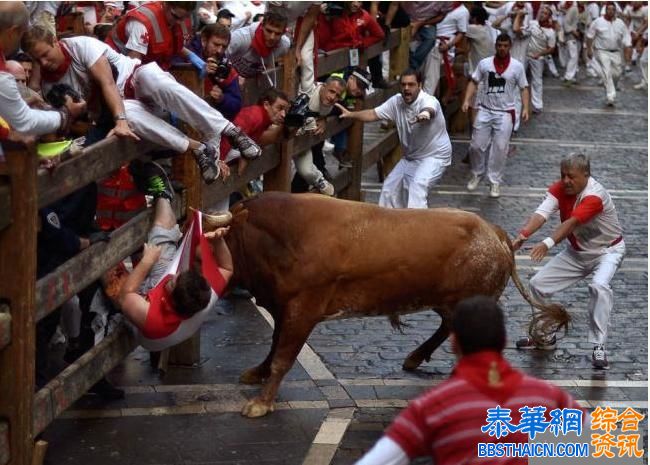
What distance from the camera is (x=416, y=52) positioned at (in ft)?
63.2

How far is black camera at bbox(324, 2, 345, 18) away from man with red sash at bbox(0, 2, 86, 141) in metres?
7.42

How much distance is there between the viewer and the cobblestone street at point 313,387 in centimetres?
788

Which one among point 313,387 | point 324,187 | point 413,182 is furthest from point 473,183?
point 313,387

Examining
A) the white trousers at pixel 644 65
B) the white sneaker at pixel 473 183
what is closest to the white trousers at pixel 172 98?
the white sneaker at pixel 473 183

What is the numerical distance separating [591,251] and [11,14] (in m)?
5.42

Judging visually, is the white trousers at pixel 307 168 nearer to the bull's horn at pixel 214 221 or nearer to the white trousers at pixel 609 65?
the bull's horn at pixel 214 221

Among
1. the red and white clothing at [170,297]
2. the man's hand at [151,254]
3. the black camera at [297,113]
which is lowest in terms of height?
the red and white clothing at [170,297]

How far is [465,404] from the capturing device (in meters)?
4.65

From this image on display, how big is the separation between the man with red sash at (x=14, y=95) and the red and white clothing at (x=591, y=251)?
15.3 feet

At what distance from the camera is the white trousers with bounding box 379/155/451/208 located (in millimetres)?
12805

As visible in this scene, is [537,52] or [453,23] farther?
[537,52]

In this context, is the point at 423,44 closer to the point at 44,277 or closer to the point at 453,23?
the point at 453,23

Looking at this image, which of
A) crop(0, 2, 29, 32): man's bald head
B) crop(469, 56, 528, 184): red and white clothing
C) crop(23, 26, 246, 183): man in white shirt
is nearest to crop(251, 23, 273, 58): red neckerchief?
crop(23, 26, 246, 183): man in white shirt

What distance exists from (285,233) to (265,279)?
35cm
